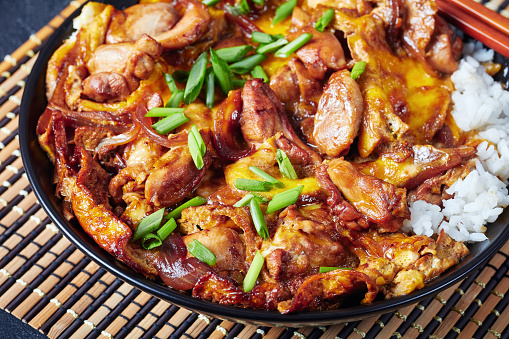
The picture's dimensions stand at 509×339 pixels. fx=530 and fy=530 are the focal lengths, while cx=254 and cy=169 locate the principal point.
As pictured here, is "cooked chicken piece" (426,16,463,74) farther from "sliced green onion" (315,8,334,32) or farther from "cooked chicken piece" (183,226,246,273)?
"cooked chicken piece" (183,226,246,273)

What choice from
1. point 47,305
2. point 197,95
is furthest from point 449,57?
point 47,305

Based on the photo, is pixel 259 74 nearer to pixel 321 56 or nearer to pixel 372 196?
pixel 321 56

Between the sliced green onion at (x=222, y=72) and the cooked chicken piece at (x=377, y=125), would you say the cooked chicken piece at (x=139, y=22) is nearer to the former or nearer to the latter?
the sliced green onion at (x=222, y=72)

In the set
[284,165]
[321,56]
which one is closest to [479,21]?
[321,56]

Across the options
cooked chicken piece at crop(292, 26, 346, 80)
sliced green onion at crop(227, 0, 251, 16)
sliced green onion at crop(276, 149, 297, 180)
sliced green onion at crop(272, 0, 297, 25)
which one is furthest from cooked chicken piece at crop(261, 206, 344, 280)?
sliced green onion at crop(227, 0, 251, 16)

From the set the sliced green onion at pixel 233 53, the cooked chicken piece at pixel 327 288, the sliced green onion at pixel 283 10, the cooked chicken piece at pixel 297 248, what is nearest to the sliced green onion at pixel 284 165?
the cooked chicken piece at pixel 297 248

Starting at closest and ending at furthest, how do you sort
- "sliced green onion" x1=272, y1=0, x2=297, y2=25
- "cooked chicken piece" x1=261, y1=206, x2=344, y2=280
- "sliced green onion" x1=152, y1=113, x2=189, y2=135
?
1. "cooked chicken piece" x1=261, y1=206, x2=344, y2=280
2. "sliced green onion" x1=152, y1=113, x2=189, y2=135
3. "sliced green onion" x1=272, y1=0, x2=297, y2=25
